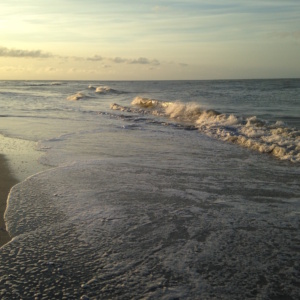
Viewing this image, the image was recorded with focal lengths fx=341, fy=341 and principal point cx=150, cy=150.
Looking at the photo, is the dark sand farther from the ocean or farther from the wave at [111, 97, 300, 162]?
the wave at [111, 97, 300, 162]

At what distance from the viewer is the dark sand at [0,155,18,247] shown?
3.57 m

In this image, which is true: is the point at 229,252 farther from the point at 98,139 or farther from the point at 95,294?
the point at 98,139

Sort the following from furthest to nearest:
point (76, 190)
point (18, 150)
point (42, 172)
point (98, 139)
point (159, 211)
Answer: point (98, 139) < point (18, 150) < point (42, 172) < point (76, 190) < point (159, 211)

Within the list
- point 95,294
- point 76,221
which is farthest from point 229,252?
point 76,221

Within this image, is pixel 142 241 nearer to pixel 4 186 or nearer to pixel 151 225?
pixel 151 225

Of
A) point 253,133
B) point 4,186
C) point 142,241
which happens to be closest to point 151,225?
point 142,241

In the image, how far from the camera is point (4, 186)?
5.30 meters

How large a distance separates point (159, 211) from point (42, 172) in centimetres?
272

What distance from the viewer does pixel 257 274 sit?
9.53ft

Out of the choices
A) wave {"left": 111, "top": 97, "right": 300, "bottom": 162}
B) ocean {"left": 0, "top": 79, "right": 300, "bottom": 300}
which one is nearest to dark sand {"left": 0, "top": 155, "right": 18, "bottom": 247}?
ocean {"left": 0, "top": 79, "right": 300, "bottom": 300}

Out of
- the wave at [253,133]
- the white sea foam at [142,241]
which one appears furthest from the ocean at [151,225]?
the wave at [253,133]

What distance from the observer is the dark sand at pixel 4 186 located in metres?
3.57

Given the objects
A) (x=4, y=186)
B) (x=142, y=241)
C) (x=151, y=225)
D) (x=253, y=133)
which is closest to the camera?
(x=142, y=241)

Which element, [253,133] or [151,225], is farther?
[253,133]
